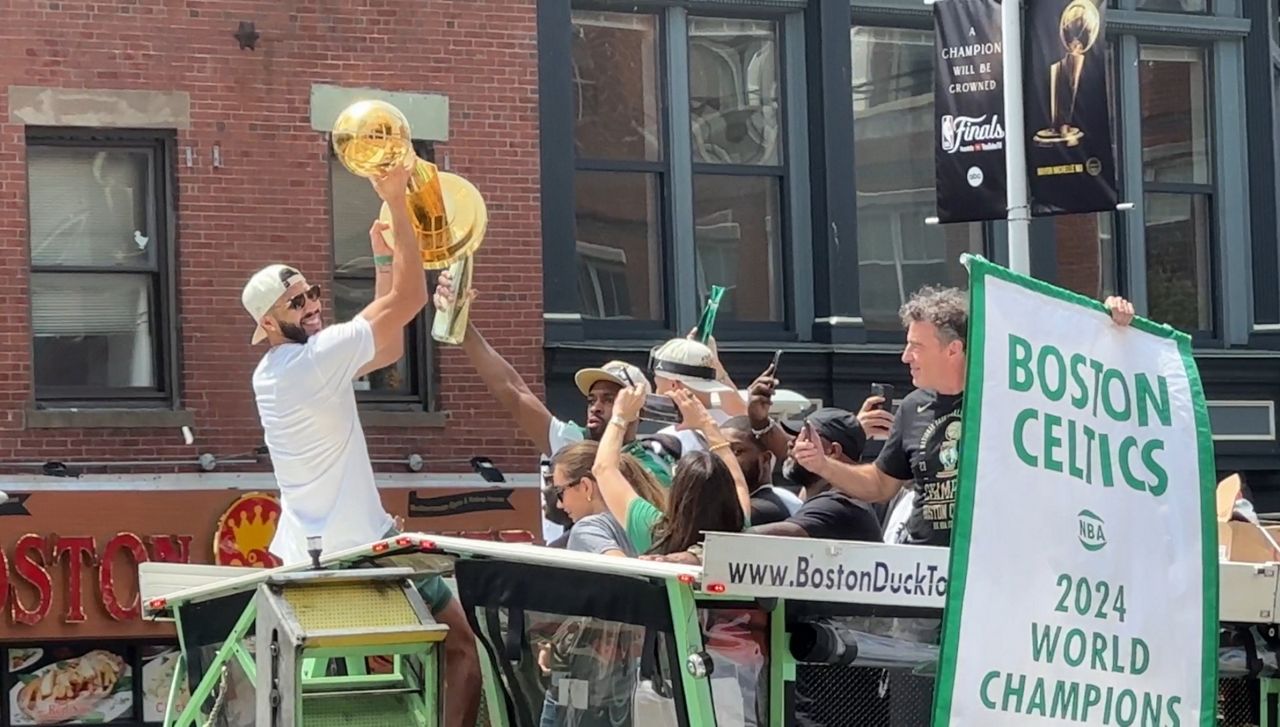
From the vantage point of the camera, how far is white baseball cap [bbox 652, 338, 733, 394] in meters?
8.47

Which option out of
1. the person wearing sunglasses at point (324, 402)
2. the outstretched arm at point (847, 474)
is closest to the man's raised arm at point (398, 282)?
the person wearing sunglasses at point (324, 402)

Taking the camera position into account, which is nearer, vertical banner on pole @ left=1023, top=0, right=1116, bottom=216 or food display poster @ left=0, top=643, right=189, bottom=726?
vertical banner on pole @ left=1023, top=0, right=1116, bottom=216

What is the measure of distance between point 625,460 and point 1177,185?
11115 millimetres

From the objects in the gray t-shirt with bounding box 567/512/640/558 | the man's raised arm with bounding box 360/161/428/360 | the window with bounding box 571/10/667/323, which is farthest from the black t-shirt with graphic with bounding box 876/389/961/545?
the window with bounding box 571/10/667/323

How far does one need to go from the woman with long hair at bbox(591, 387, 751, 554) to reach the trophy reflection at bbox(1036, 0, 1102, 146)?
5.39m

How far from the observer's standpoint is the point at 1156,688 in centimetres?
496

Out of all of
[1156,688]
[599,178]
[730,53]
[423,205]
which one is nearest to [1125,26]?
[730,53]

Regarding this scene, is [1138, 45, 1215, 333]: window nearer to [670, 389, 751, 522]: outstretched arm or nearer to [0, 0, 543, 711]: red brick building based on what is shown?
[0, 0, 543, 711]: red brick building

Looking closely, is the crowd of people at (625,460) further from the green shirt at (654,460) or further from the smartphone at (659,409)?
the smartphone at (659,409)

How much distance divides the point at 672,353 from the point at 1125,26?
930 centimetres

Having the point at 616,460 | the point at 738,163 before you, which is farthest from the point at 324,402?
the point at 738,163

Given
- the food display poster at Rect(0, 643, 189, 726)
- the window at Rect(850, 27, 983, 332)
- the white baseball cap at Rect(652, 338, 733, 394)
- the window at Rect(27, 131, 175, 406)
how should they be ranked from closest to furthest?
the white baseball cap at Rect(652, 338, 733, 394) < the food display poster at Rect(0, 643, 189, 726) < the window at Rect(27, 131, 175, 406) < the window at Rect(850, 27, 983, 332)

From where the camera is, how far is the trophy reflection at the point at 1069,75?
1254cm

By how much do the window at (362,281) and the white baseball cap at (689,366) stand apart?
5.67 m
